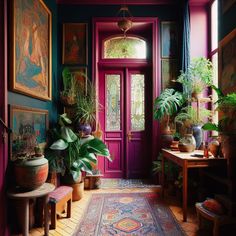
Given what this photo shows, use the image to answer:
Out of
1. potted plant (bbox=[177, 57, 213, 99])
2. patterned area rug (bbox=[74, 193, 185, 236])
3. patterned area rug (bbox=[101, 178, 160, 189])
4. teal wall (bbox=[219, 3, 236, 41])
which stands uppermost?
teal wall (bbox=[219, 3, 236, 41])

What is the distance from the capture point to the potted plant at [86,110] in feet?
14.2

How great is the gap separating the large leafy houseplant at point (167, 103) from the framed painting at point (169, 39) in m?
0.82

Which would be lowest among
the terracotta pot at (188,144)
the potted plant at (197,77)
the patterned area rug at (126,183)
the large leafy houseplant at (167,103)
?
the patterned area rug at (126,183)

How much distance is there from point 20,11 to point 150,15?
287cm

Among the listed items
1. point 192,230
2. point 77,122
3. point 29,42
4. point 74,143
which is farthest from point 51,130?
point 192,230

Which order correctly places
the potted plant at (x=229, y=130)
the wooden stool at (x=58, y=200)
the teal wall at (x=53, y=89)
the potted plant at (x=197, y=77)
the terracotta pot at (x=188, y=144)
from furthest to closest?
the potted plant at (x=197, y=77) → the terracotta pot at (x=188, y=144) → the teal wall at (x=53, y=89) → the wooden stool at (x=58, y=200) → the potted plant at (x=229, y=130)

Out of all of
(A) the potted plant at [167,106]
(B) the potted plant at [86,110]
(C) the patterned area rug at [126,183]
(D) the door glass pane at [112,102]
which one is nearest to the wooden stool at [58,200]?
(B) the potted plant at [86,110]

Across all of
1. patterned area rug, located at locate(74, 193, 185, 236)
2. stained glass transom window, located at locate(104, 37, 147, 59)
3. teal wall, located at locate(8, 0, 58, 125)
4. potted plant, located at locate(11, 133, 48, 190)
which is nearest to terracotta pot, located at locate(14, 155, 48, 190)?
potted plant, located at locate(11, 133, 48, 190)

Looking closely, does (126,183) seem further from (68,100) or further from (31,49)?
(31,49)

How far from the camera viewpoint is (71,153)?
11.9 ft

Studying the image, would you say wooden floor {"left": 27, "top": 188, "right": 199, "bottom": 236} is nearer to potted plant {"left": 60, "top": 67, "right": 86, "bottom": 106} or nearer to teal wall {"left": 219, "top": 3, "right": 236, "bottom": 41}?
potted plant {"left": 60, "top": 67, "right": 86, "bottom": 106}

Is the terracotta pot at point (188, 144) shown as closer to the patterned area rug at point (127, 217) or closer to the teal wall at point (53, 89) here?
the patterned area rug at point (127, 217)

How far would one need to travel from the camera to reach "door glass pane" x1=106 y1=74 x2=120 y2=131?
16.9 feet

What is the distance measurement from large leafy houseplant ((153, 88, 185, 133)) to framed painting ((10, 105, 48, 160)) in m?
2.29
